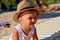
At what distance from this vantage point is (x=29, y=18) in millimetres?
2258

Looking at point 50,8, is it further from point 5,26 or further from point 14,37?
point 14,37

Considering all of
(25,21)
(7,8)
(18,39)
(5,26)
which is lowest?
(7,8)

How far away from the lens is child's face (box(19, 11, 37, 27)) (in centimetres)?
225

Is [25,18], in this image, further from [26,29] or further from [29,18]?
[26,29]

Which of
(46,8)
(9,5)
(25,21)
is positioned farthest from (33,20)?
(9,5)

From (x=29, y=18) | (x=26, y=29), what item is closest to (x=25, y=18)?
(x=29, y=18)

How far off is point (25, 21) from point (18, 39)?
22 centimetres

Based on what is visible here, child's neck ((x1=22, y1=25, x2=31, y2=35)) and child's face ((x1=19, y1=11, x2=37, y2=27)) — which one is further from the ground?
child's face ((x1=19, y1=11, x2=37, y2=27))

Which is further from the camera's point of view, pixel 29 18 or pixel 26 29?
pixel 26 29

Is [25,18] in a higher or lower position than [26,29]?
higher

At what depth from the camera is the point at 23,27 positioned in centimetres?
238

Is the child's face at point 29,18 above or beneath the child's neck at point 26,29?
above

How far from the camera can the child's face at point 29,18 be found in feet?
7.38

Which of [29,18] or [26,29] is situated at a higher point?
[29,18]
